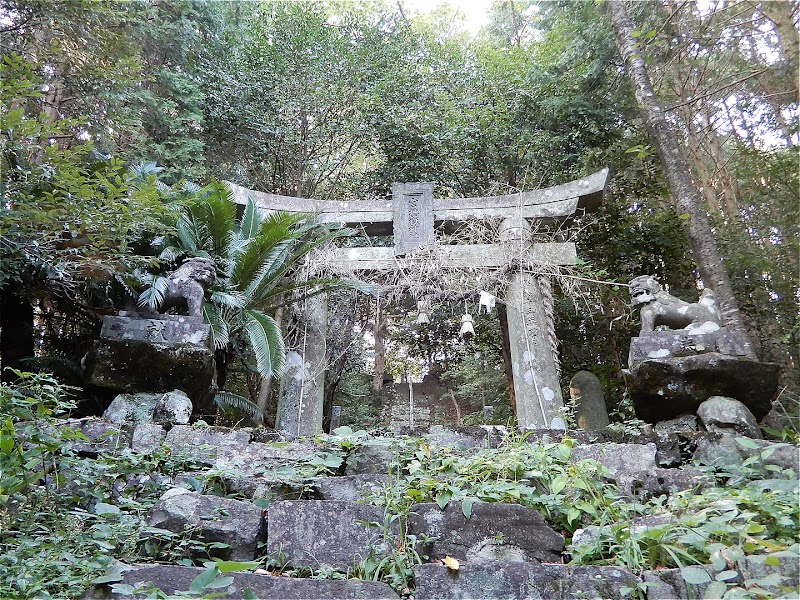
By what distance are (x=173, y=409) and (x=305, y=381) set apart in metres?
2.27

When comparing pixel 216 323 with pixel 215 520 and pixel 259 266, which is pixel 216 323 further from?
pixel 215 520

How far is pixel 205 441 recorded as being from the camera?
361 centimetres

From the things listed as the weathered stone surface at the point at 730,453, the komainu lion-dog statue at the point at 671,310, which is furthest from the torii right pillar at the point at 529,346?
the weathered stone surface at the point at 730,453

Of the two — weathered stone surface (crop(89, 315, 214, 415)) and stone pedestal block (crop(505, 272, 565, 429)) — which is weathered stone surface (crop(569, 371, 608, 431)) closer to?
stone pedestal block (crop(505, 272, 565, 429))

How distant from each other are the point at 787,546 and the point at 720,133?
10731mm

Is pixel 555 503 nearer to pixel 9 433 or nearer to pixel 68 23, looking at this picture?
pixel 9 433

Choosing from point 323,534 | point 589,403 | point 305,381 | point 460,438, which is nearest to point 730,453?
point 460,438

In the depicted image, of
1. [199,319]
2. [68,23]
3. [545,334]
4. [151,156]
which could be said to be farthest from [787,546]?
[151,156]

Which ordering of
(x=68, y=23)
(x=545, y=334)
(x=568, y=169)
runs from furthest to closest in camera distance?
(x=568, y=169) → (x=545, y=334) → (x=68, y=23)

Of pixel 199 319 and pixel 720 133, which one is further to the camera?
pixel 720 133

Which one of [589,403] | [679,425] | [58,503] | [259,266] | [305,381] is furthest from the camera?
[589,403]

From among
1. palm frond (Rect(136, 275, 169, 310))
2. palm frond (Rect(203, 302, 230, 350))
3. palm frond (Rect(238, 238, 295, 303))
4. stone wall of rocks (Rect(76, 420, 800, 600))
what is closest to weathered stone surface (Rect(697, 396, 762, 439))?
stone wall of rocks (Rect(76, 420, 800, 600))

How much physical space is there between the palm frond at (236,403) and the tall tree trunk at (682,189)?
4.76 meters

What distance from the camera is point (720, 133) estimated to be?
11.0m
